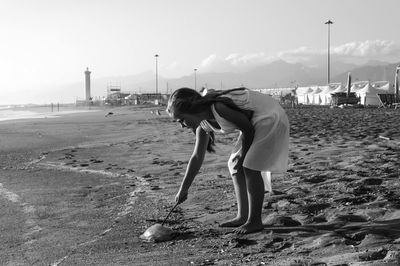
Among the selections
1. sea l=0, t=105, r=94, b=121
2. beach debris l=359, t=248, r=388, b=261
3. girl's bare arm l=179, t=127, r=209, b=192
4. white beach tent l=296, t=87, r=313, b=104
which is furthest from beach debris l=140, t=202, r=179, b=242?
white beach tent l=296, t=87, r=313, b=104

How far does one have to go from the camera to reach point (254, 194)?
13.0 ft

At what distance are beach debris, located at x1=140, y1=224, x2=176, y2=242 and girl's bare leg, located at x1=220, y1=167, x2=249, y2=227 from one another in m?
0.49

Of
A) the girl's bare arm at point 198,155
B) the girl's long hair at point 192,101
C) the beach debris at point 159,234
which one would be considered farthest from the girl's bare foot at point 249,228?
the girl's long hair at point 192,101

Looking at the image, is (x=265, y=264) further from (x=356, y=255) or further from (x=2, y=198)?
(x=2, y=198)

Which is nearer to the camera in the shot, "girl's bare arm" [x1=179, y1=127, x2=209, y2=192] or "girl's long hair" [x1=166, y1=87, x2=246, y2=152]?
"girl's long hair" [x1=166, y1=87, x2=246, y2=152]

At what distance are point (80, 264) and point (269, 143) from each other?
5.72 feet

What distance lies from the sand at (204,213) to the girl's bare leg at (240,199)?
184 millimetres

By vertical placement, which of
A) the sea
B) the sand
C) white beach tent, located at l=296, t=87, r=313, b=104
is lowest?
the sand

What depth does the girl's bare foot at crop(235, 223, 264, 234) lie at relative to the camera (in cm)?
395

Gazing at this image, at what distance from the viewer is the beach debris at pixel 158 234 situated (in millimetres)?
4066

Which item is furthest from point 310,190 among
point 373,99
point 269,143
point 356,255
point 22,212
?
point 373,99

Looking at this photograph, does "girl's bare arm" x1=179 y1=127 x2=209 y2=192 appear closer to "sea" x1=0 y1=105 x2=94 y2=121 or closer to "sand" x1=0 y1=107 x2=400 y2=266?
"sand" x1=0 y1=107 x2=400 y2=266

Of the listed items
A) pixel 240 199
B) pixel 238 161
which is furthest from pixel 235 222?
pixel 238 161

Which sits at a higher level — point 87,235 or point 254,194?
point 254,194
